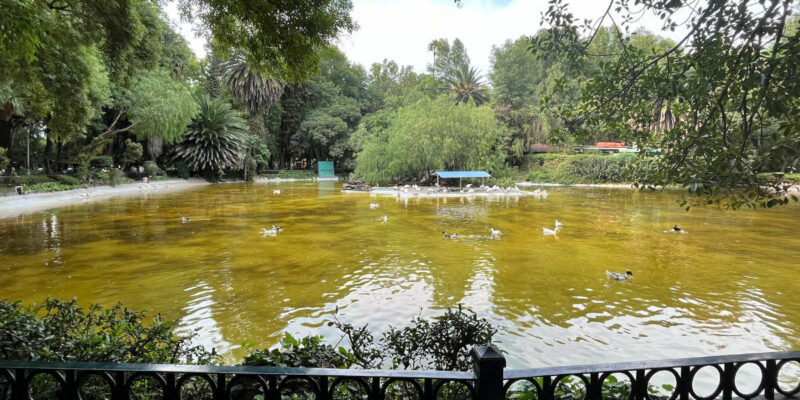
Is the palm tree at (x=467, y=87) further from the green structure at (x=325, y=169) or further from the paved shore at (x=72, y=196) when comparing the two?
the paved shore at (x=72, y=196)

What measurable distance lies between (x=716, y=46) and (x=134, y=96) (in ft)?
109

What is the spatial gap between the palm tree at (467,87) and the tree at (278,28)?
48.1 metres

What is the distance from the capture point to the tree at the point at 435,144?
32.1 meters

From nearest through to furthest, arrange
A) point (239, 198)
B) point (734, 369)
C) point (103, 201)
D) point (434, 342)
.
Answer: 1. point (734, 369)
2. point (434, 342)
3. point (103, 201)
4. point (239, 198)

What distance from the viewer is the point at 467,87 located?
5238 centimetres

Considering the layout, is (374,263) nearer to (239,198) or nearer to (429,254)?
(429,254)

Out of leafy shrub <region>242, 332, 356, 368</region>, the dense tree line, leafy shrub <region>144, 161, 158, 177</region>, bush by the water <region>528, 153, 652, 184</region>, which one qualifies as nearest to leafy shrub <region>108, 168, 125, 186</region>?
the dense tree line

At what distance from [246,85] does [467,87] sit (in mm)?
25817

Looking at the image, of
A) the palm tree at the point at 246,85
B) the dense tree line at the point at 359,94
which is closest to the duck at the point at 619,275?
the dense tree line at the point at 359,94

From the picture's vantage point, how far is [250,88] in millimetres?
42156

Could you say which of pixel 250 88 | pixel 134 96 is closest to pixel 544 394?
pixel 134 96

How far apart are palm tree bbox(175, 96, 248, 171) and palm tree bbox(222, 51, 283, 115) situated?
2.75 meters

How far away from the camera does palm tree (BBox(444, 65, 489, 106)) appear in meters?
52.4

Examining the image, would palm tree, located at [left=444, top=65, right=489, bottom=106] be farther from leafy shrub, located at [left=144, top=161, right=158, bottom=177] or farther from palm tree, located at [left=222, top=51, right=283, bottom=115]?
leafy shrub, located at [left=144, top=161, right=158, bottom=177]
